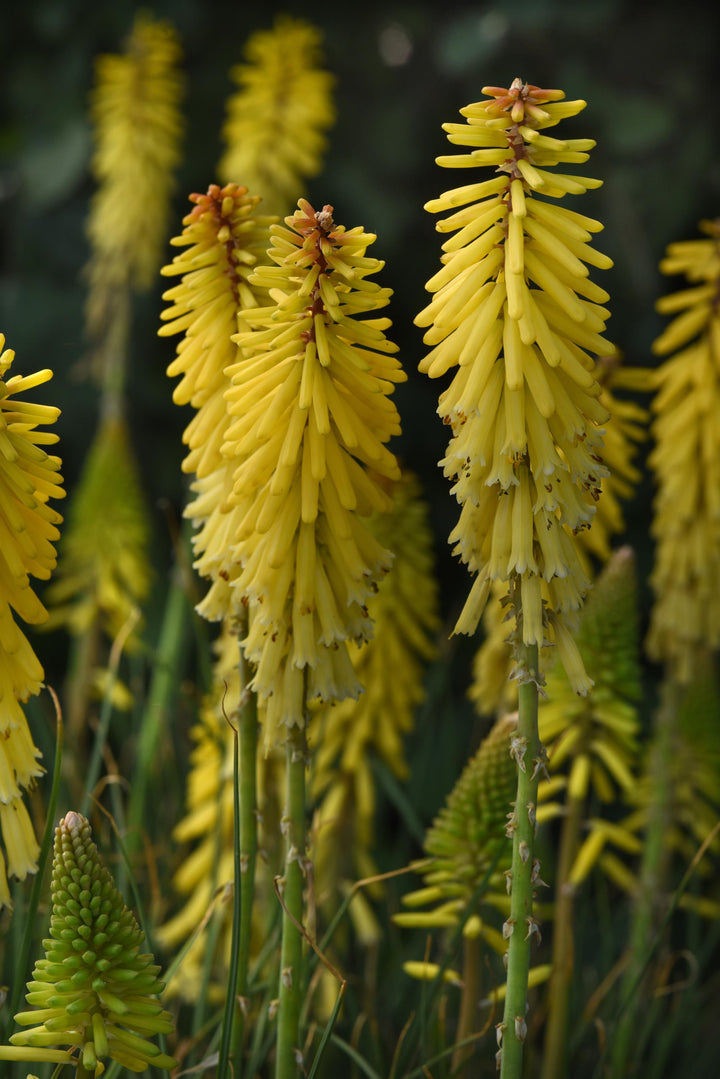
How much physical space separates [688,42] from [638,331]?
4.76 ft

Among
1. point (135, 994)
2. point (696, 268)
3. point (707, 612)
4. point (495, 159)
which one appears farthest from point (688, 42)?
point (135, 994)

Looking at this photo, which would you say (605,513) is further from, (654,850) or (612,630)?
(654,850)

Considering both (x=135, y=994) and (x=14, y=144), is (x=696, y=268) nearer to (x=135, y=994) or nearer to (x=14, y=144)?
(x=135, y=994)

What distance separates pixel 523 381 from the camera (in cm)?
215

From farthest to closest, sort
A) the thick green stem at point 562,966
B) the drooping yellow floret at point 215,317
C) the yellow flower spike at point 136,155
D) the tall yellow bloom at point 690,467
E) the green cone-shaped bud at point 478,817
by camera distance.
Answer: the yellow flower spike at point 136,155 < the tall yellow bloom at point 690,467 < the thick green stem at point 562,966 < the green cone-shaped bud at point 478,817 < the drooping yellow floret at point 215,317

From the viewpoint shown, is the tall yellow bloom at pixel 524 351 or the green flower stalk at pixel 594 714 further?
the green flower stalk at pixel 594 714

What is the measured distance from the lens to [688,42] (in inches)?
219

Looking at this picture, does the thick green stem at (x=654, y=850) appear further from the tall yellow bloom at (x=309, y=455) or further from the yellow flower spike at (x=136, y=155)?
the yellow flower spike at (x=136, y=155)

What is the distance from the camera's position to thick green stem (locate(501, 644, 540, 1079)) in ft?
6.88

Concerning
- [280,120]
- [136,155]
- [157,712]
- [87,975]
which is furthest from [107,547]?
[87,975]

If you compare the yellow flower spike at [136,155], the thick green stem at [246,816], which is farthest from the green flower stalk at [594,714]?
the yellow flower spike at [136,155]

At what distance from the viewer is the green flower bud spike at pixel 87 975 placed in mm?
1960

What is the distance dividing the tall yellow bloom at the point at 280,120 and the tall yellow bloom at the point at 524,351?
3336 mm

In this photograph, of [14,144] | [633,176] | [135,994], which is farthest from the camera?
[14,144]
